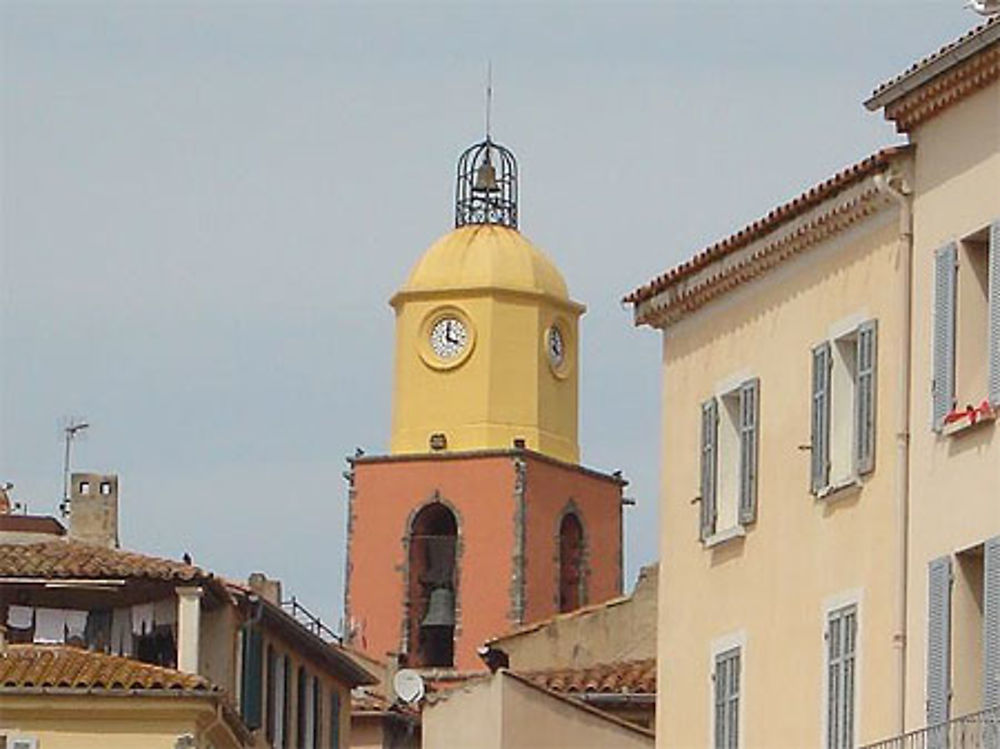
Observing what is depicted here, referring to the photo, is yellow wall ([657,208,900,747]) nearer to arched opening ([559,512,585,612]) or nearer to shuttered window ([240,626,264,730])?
shuttered window ([240,626,264,730])

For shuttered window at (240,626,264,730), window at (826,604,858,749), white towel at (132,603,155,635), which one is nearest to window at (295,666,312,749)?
shuttered window at (240,626,264,730)

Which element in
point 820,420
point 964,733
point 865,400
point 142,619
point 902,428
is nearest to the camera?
point 964,733

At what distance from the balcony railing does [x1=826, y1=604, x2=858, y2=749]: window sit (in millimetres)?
2657

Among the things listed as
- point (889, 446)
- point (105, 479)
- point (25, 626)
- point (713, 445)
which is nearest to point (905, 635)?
point (889, 446)

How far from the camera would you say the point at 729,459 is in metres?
49.2

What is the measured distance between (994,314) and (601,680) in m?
14.7

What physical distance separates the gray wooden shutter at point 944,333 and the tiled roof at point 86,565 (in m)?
27.9

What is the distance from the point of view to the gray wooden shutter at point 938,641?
42562 mm

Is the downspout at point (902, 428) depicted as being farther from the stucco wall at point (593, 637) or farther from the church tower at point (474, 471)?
the church tower at point (474, 471)

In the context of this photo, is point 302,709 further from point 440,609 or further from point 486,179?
point 486,179

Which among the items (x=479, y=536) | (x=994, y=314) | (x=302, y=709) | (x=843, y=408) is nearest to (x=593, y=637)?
(x=302, y=709)

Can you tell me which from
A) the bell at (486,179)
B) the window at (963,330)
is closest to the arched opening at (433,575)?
the bell at (486,179)

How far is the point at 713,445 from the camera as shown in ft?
162

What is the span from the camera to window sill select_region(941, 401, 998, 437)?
1661 inches
